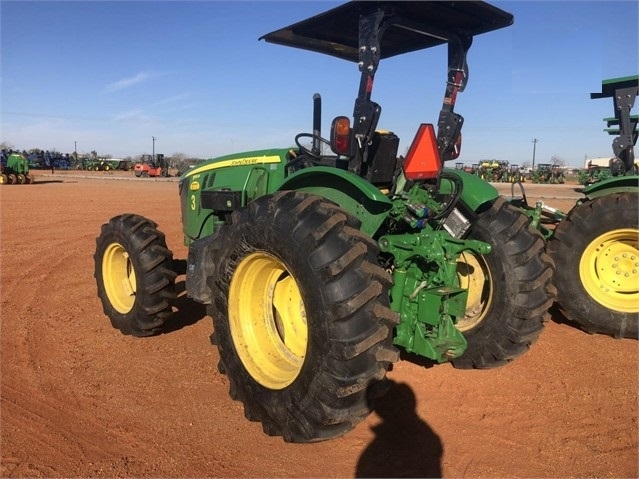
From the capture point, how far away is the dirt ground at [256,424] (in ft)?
9.68

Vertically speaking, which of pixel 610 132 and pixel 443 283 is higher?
pixel 610 132

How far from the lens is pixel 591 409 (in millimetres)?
3664

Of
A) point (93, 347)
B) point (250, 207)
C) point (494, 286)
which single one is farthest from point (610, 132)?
point (93, 347)

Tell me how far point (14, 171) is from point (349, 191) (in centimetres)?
3169

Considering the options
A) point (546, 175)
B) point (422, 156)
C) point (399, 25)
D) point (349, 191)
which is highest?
point (399, 25)

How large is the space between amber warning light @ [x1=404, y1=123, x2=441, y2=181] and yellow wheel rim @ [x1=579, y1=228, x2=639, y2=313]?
282 centimetres

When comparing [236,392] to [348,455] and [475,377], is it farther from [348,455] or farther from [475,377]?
[475,377]

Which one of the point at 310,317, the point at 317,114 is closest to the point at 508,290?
the point at 310,317

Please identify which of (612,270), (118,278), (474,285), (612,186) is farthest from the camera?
(612,186)

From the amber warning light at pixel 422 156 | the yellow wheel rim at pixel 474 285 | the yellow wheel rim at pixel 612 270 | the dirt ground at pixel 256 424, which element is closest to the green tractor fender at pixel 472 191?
the yellow wheel rim at pixel 474 285

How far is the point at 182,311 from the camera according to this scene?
18.6ft

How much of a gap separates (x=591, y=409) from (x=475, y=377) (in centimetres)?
85

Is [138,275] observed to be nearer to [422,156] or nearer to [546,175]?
[422,156]

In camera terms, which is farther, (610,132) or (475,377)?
(610,132)
